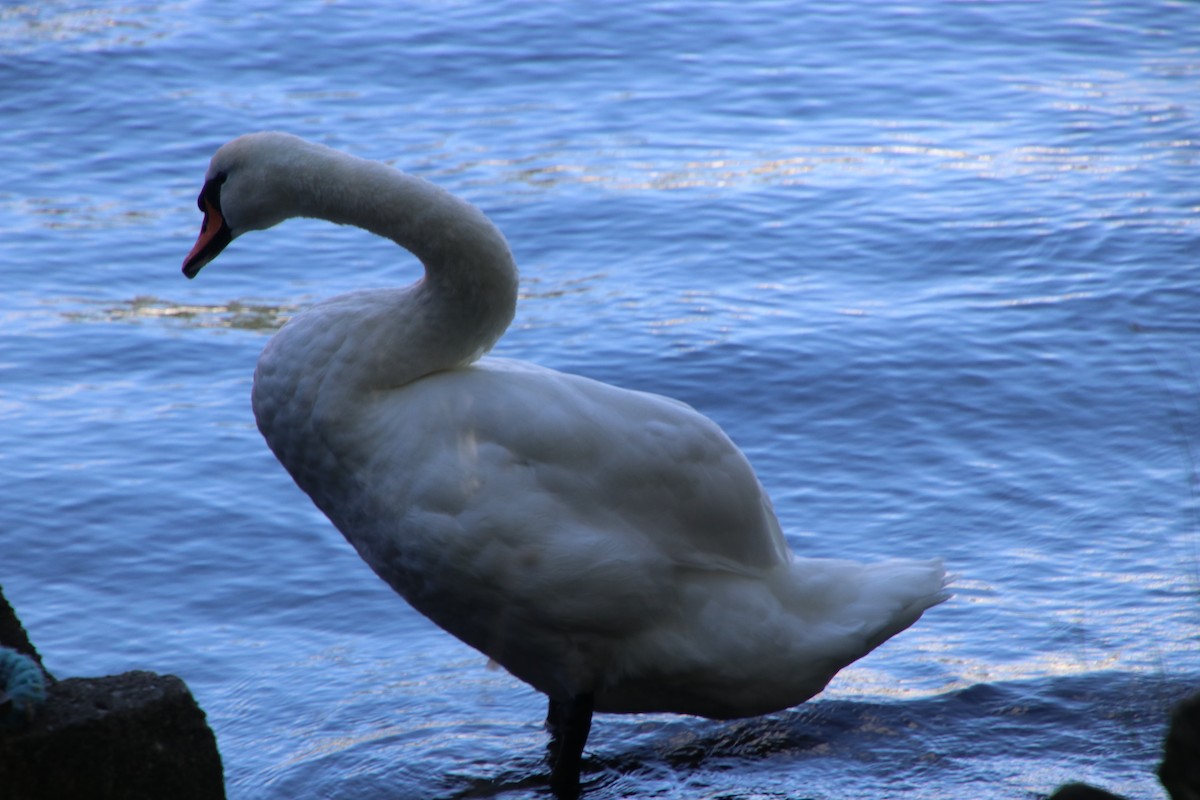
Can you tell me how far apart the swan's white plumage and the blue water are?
422 mm

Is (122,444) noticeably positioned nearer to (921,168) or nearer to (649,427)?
(649,427)

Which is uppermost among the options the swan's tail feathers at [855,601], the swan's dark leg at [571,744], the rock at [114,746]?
the rock at [114,746]

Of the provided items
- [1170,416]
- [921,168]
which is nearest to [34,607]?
[1170,416]

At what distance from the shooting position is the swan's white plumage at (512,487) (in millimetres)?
3869

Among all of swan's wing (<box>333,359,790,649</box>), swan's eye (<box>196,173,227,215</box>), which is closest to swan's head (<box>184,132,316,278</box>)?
swan's eye (<box>196,173,227,215</box>)

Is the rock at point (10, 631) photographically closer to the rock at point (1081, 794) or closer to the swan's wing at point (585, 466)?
the swan's wing at point (585, 466)

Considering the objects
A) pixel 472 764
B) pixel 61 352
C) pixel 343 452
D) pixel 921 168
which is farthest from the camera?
pixel 921 168

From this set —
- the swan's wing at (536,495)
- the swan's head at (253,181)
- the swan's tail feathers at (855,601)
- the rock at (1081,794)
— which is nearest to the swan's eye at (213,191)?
the swan's head at (253,181)

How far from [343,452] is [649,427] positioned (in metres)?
0.75

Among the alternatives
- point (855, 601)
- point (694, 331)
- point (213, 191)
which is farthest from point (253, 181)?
point (694, 331)

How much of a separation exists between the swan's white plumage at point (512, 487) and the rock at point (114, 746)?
87cm

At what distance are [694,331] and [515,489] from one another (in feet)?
11.4

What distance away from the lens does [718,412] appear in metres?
6.57

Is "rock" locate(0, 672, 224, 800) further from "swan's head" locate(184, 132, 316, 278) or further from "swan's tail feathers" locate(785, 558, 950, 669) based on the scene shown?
"swan's tail feathers" locate(785, 558, 950, 669)
